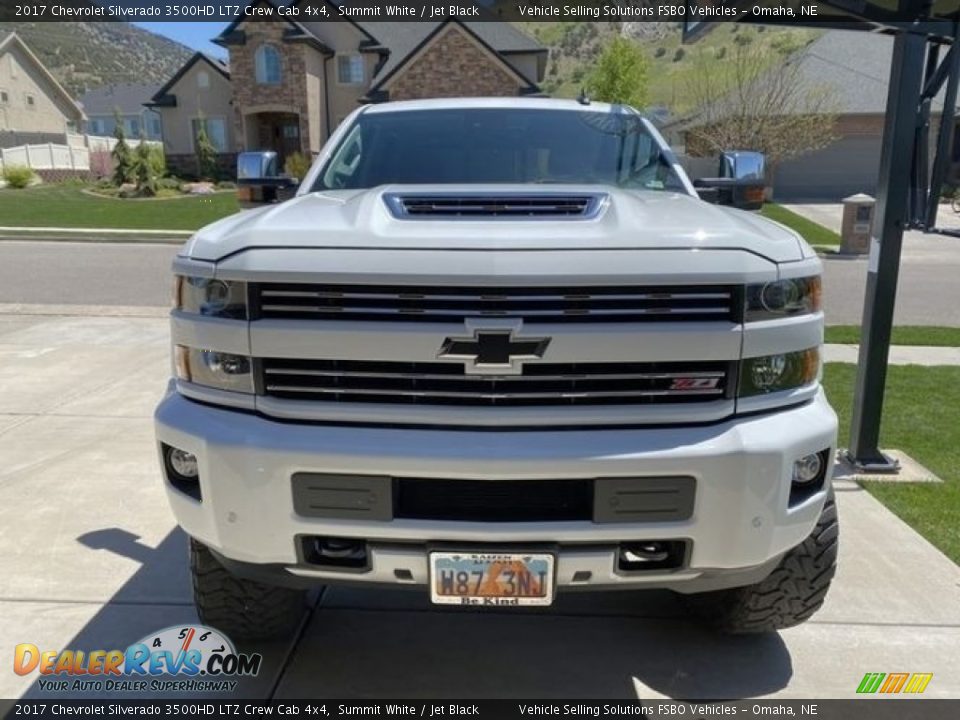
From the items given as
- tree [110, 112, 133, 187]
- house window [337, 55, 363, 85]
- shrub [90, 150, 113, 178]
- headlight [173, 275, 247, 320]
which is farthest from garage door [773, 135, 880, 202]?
headlight [173, 275, 247, 320]

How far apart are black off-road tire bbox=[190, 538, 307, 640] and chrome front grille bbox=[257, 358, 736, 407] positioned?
2.68ft

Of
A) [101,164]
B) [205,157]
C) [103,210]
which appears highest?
[205,157]

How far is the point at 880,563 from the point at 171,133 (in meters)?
41.0

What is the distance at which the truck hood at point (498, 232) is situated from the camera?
7.22ft

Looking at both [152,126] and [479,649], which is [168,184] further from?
[479,649]

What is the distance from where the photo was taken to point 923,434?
538 centimetres

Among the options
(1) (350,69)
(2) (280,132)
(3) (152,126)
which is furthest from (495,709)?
(3) (152,126)

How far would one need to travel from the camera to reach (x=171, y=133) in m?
38.8

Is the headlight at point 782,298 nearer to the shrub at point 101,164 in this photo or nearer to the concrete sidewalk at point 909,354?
the concrete sidewalk at point 909,354

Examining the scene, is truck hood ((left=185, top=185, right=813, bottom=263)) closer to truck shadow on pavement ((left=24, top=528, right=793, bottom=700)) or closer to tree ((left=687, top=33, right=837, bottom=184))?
truck shadow on pavement ((left=24, top=528, right=793, bottom=700))

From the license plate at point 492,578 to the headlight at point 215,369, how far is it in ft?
2.45

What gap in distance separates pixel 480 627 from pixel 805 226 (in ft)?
69.4

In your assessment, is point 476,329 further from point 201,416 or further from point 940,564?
point 940,564

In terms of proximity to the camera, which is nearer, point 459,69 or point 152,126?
point 459,69
